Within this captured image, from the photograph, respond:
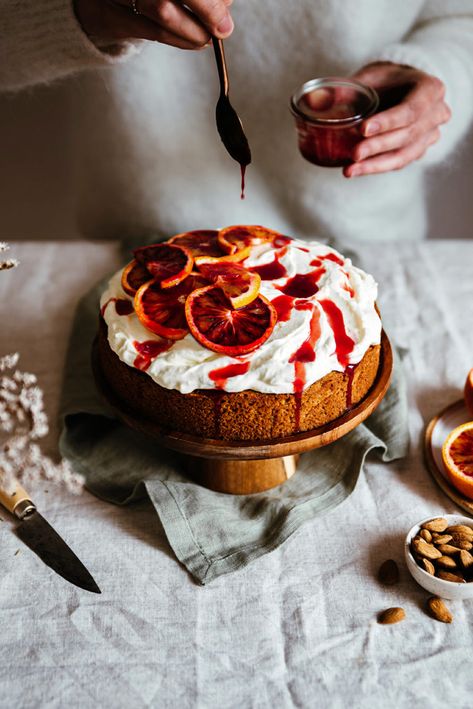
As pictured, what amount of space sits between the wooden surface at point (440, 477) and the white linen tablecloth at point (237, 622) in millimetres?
24

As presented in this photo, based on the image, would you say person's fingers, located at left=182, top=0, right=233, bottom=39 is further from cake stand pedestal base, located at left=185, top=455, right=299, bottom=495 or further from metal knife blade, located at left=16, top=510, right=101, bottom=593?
metal knife blade, located at left=16, top=510, right=101, bottom=593

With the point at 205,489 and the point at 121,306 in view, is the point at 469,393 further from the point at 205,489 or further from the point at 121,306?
the point at 121,306

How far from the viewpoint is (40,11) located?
6.28 ft

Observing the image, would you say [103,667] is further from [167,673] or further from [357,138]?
[357,138]

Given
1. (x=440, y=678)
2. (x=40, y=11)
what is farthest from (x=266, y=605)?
(x=40, y=11)

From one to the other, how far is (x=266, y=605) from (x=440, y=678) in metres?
0.35

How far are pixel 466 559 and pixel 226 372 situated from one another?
599mm

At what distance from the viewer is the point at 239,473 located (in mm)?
1688

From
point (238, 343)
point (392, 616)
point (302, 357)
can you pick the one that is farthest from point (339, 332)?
point (392, 616)

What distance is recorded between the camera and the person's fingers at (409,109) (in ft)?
6.51

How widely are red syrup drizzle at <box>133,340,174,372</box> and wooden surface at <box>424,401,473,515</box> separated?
706 millimetres

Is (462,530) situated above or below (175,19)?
below

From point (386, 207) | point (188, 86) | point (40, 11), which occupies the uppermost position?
point (40, 11)

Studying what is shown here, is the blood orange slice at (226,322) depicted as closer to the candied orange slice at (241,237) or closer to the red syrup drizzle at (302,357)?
the red syrup drizzle at (302,357)
